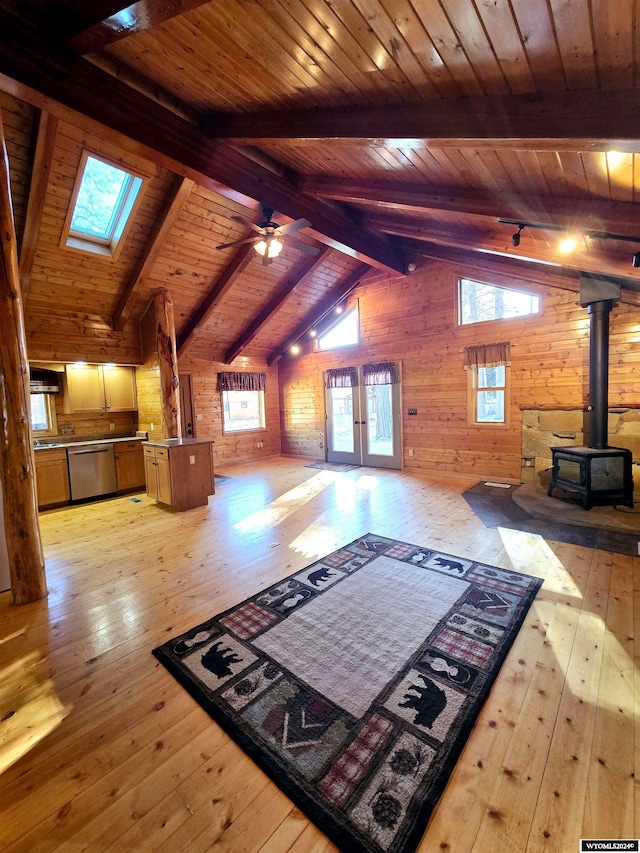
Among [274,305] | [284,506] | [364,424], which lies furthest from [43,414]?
[364,424]

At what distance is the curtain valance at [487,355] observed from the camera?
5.70 meters

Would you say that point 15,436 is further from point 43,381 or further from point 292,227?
point 43,381

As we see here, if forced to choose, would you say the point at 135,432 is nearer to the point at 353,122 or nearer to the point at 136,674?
the point at 136,674

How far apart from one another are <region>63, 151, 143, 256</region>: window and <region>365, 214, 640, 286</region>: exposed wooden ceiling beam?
3292 millimetres

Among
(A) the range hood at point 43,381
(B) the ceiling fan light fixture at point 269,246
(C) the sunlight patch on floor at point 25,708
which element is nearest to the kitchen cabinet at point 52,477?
(A) the range hood at point 43,381

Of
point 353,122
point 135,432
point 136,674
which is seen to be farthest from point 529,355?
point 135,432

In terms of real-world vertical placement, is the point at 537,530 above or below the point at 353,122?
below

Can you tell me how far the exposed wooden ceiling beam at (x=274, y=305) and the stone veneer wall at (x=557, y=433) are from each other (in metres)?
4.32

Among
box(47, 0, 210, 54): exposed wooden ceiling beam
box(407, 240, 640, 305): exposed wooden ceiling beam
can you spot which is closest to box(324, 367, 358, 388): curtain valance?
box(407, 240, 640, 305): exposed wooden ceiling beam

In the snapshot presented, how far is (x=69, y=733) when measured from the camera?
166 centimetres

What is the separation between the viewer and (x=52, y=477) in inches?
205

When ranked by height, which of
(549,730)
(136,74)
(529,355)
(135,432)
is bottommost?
(549,730)

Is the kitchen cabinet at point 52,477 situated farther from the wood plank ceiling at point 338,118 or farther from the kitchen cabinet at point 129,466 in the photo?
the wood plank ceiling at point 338,118

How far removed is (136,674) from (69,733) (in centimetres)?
37
